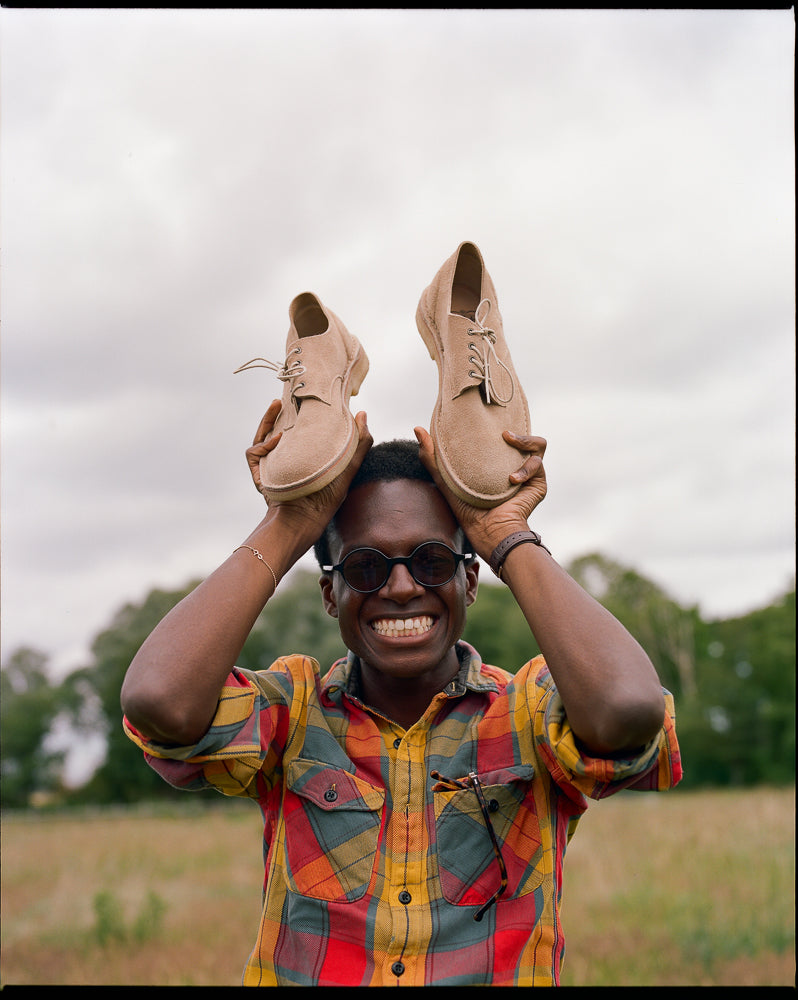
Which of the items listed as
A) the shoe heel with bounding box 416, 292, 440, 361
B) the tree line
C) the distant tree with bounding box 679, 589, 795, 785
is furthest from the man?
the distant tree with bounding box 679, 589, 795, 785

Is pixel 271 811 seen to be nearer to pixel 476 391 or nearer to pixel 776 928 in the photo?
pixel 476 391

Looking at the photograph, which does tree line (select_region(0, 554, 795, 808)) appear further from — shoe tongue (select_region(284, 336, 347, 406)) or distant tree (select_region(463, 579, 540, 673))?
shoe tongue (select_region(284, 336, 347, 406))

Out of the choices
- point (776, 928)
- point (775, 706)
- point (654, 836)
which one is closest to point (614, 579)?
point (775, 706)

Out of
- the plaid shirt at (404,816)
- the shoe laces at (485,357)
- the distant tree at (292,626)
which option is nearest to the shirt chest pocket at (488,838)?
the plaid shirt at (404,816)

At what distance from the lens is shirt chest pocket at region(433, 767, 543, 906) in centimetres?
256

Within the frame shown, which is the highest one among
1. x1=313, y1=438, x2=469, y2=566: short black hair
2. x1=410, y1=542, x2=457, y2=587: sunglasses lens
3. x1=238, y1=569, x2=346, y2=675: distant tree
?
x1=238, y1=569, x2=346, y2=675: distant tree

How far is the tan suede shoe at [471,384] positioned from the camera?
2.84 meters

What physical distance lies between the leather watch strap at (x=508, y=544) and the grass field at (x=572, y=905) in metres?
6.14

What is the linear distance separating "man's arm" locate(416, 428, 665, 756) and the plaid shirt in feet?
0.38

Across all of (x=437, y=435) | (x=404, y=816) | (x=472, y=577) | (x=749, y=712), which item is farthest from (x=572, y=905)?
(x=749, y=712)

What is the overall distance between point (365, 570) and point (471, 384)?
→ 2.33 feet

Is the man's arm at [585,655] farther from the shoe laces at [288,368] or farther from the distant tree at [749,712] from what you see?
the distant tree at [749,712]

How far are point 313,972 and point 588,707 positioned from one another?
1.06 m

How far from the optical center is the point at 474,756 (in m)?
2.74
